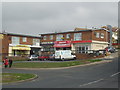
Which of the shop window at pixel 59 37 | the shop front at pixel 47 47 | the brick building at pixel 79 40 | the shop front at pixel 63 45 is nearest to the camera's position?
the brick building at pixel 79 40

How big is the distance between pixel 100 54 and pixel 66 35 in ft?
55.9

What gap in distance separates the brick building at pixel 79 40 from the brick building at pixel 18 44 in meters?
4.17

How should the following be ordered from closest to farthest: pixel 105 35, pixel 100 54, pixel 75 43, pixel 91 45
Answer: pixel 100 54, pixel 91 45, pixel 75 43, pixel 105 35

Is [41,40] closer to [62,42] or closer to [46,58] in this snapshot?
[62,42]

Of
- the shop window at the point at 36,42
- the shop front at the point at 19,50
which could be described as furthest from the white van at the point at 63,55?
the shop window at the point at 36,42

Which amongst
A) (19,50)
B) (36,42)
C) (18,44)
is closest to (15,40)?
(18,44)

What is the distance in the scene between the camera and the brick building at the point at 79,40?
52438 millimetres

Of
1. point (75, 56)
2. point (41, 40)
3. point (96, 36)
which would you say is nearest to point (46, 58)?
point (75, 56)

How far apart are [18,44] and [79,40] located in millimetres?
18361

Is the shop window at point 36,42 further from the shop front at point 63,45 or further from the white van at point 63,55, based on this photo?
the white van at point 63,55

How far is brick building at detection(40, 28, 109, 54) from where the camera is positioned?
5244 cm

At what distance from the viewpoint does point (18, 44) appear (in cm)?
5859

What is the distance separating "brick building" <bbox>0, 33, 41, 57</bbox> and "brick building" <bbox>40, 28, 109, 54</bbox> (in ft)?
13.7

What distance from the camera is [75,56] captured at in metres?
44.1
